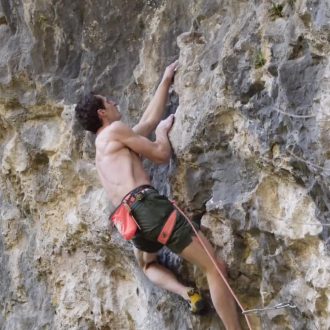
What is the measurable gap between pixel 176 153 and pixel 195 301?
0.84m

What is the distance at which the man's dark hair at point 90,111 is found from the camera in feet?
13.6

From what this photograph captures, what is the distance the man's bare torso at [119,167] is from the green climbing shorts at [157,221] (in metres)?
0.15

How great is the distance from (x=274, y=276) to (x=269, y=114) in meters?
0.81

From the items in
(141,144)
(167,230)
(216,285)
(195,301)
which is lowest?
(195,301)

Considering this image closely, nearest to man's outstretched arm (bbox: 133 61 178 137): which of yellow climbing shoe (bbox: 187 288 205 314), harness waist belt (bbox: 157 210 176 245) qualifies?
harness waist belt (bbox: 157 210 176 245)

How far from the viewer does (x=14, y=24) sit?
5574 millimetres

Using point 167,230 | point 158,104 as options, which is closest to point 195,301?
point 167,230

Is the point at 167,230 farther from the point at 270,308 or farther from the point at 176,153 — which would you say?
the point at 270,308

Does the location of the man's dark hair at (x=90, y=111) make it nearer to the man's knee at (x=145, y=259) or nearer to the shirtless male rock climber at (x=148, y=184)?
the shirtless male rock climber at (x=148, y=184)

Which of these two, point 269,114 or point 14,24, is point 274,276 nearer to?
point 269,114

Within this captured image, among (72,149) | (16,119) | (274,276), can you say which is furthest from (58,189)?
(274,276)

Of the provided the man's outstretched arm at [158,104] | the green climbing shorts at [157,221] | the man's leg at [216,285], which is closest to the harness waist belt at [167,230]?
the green climbing shorts at [157,221]

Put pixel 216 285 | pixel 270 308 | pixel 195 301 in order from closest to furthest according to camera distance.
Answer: pixel 270 308
pixel 216 285
pixel 195 301

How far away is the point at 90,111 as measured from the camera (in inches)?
163
